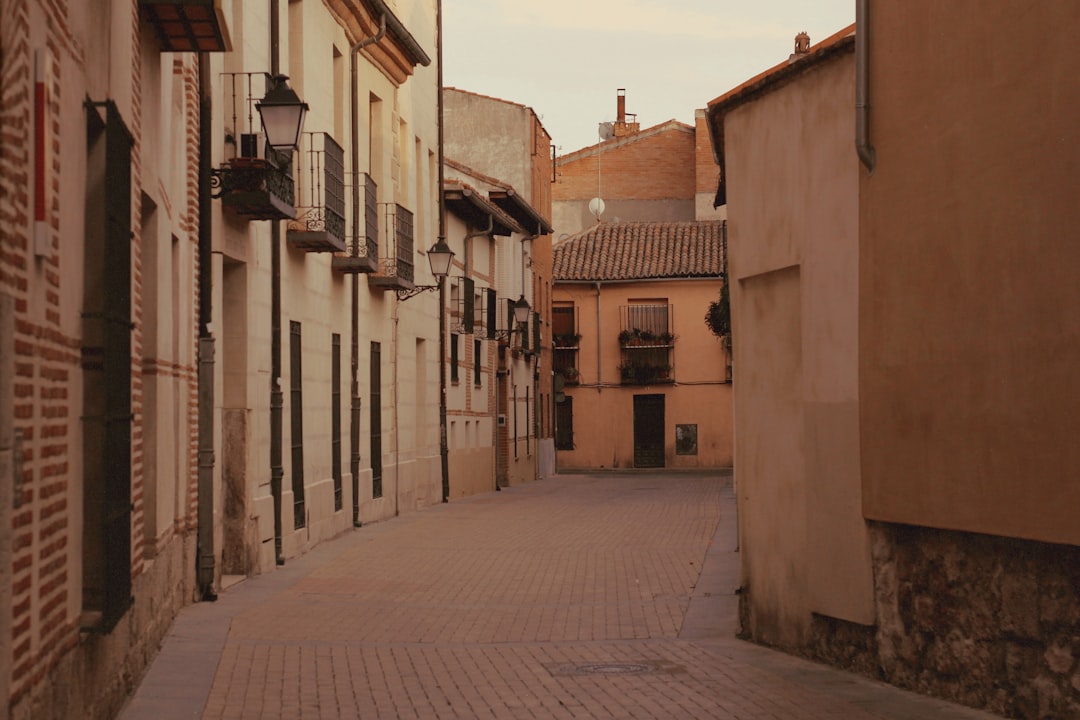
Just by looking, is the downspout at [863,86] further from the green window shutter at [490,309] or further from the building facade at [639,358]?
the building facade at [639,358]

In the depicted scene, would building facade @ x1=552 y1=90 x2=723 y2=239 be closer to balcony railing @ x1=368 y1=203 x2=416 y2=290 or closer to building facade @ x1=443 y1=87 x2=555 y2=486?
building facade @ x1=443 y1=87 x2=555 y2=486

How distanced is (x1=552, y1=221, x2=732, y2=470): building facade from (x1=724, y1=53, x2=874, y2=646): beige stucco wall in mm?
41872

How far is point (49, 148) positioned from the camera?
5.97 metres

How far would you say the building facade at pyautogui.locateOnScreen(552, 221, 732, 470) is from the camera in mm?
53875

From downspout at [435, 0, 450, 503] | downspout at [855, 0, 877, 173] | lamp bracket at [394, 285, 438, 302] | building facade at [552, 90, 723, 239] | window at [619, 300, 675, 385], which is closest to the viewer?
downspout at [855, 0, 877, 173]

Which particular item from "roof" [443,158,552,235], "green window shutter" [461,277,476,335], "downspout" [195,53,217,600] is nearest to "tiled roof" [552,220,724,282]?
"roof" [443,158,552,235]

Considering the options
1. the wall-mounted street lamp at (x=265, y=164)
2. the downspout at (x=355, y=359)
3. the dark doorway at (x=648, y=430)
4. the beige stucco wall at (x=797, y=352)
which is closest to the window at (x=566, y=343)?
the dark doorway at (x=648, y=430)

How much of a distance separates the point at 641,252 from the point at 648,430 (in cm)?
593

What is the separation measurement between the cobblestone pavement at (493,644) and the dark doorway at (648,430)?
33516 millimetres

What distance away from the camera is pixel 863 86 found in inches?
376

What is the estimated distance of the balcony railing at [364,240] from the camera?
68.4 feet

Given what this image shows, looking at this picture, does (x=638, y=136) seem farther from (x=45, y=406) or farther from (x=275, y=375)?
(x=45, y=406)

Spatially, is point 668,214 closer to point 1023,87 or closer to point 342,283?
point 342,283

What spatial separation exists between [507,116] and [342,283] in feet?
79.7
